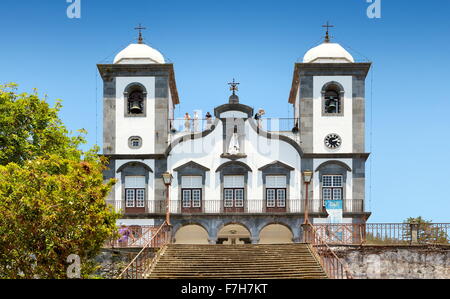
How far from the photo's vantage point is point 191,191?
142ft

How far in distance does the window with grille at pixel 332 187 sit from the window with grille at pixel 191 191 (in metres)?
6.25

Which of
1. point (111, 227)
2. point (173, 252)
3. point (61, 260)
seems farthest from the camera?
point (173, 252)

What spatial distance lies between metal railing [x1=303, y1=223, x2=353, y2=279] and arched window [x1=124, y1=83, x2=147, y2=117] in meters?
13.2

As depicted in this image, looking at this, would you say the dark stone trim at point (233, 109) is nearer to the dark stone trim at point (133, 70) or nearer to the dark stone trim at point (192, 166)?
the dark stone trim at point (192, 166)

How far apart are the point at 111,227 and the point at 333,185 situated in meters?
16.6

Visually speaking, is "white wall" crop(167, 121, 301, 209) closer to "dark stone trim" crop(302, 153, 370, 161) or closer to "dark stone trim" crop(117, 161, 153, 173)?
"dark stone trim" crop(302, 153, 370, 161)

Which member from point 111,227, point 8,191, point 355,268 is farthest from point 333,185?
point 8,191

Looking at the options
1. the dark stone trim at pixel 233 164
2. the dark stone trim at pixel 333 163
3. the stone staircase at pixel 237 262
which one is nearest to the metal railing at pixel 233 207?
the dark stone trim at pixel 233 164

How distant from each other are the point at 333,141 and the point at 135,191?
1040 cm
